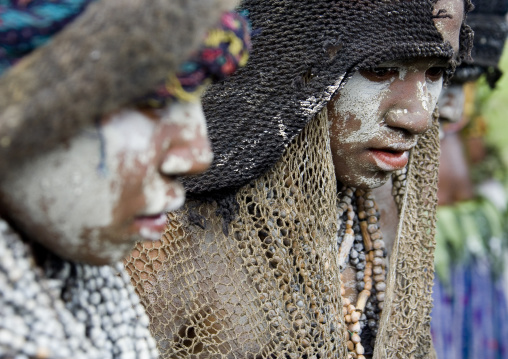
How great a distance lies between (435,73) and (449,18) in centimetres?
14

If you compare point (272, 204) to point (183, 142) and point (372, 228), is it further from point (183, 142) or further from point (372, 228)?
point (183, 142)

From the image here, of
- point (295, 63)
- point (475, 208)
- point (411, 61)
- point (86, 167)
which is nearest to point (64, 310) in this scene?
point (86, 167)

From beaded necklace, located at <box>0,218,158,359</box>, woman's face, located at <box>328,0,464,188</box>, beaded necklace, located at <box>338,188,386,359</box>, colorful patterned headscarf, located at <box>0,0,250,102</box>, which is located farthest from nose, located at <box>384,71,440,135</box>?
beaded necklace, located at <box>0,218,158,359</box>

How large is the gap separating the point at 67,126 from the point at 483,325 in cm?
311

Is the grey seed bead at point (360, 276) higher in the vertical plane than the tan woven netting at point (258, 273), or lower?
lower

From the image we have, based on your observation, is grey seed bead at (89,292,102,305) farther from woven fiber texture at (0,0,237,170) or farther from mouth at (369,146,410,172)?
mouth at (369,146,410,172)

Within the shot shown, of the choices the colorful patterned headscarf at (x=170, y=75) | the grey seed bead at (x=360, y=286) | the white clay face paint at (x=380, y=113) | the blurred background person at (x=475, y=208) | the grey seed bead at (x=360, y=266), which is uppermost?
the colorful patterned headscarf at (x=170, y=75)

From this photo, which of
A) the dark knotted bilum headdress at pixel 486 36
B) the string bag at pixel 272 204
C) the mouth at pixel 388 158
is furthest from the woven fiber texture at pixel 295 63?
the dark knotted bilum headdress at pixel 486 36

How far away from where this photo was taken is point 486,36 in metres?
2.38

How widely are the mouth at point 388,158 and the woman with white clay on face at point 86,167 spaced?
2.23 feet

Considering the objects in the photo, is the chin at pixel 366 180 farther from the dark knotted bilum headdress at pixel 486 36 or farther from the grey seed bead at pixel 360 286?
the dark knotted bilum headdress at pixel 486 36

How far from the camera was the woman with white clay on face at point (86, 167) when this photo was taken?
2.22 feet

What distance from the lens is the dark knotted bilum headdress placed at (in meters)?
2.36

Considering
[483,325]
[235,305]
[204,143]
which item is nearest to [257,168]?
[235,305]
